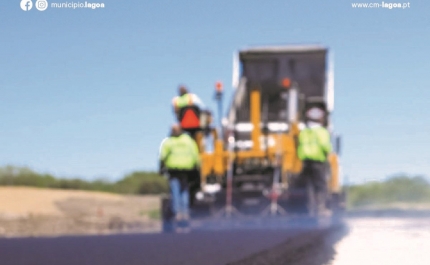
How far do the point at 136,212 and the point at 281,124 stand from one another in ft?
49.8

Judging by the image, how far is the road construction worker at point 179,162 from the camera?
1623 centimetres

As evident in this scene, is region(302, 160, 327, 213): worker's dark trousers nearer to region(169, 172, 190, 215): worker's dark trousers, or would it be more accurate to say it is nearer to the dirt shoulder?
region(169, 172, 190, 215): worker's dark trousers

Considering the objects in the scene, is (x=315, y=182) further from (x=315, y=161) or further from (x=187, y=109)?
(x=187, y=109)

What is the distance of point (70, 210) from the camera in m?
33.4

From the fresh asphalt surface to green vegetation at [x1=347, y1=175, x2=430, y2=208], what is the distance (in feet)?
116

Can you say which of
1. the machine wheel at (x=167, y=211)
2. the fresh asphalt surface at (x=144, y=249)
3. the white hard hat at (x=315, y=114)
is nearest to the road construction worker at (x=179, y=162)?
the machine wheel at (x=167, y=211)

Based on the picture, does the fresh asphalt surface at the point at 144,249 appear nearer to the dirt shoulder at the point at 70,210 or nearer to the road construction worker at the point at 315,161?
the road construction worker at the point at 315,161

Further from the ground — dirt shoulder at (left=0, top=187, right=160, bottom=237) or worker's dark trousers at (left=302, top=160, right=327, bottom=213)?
worker's dark trousers at (left=302, top=160, right=327, bottom=213)

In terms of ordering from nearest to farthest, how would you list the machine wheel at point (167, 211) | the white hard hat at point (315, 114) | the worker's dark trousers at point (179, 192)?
the worker's dark trousers at point (179, 192) < the machine wheel at point (167, 211) < the white hard hat at point (315, 114)

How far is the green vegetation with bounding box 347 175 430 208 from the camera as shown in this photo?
4897cm

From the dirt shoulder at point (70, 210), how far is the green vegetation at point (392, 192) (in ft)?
47.0

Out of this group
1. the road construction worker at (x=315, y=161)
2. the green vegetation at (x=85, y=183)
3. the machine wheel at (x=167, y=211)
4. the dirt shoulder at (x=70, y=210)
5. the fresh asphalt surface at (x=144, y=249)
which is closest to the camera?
the fresh asphalt surface at (x=144, y=249)

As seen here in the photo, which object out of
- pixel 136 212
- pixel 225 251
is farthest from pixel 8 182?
pixel 225 251

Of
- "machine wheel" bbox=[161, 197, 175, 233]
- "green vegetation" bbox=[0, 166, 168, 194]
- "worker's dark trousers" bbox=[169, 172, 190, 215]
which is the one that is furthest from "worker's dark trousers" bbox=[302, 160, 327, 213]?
"green vegetation" bbox=[0, 166, 168, 194]
